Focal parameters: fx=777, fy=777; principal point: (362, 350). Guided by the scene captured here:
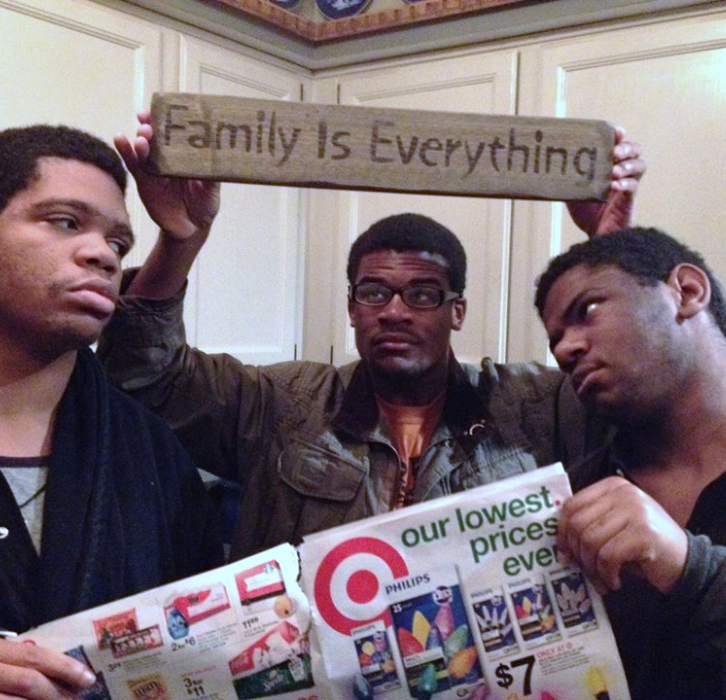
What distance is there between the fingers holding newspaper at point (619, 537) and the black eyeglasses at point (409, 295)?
0.47 metres

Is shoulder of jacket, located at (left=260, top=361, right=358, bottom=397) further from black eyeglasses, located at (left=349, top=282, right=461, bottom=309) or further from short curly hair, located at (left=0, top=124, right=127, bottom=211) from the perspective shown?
short curly hair, located at (left=0, top=124, right=127, bottom=211)

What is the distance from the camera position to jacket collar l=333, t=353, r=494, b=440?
1021 millimetres

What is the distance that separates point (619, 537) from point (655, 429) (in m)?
0.27

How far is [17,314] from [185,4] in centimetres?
119

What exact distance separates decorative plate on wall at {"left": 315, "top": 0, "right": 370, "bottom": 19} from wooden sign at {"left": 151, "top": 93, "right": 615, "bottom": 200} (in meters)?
1.43

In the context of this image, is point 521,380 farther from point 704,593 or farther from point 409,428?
point 704,593

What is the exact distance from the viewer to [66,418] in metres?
0.82

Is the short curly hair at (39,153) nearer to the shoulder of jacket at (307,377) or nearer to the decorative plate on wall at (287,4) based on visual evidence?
the shoulder of jacket at (307,377)

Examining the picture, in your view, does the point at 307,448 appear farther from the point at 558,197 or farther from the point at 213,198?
the point at 558,197

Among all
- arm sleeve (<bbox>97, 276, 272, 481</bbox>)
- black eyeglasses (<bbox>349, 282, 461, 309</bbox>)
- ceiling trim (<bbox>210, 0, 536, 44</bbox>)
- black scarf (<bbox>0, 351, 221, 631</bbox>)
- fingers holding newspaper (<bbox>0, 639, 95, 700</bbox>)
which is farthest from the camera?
ceiling trim (<bbox>210, 0, 536, 44</bbox>)

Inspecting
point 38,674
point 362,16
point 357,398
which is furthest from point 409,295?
point 362,16

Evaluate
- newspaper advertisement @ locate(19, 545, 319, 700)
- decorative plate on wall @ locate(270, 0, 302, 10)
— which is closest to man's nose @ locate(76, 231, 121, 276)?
newspaper advertisement @ locate(19, 545, 319, 700)

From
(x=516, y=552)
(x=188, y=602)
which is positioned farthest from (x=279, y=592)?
(x=516, y=552)

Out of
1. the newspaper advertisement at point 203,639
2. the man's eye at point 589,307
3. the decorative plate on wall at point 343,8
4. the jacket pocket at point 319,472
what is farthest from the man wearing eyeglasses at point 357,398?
the decorative plate on wall at point 343,8
